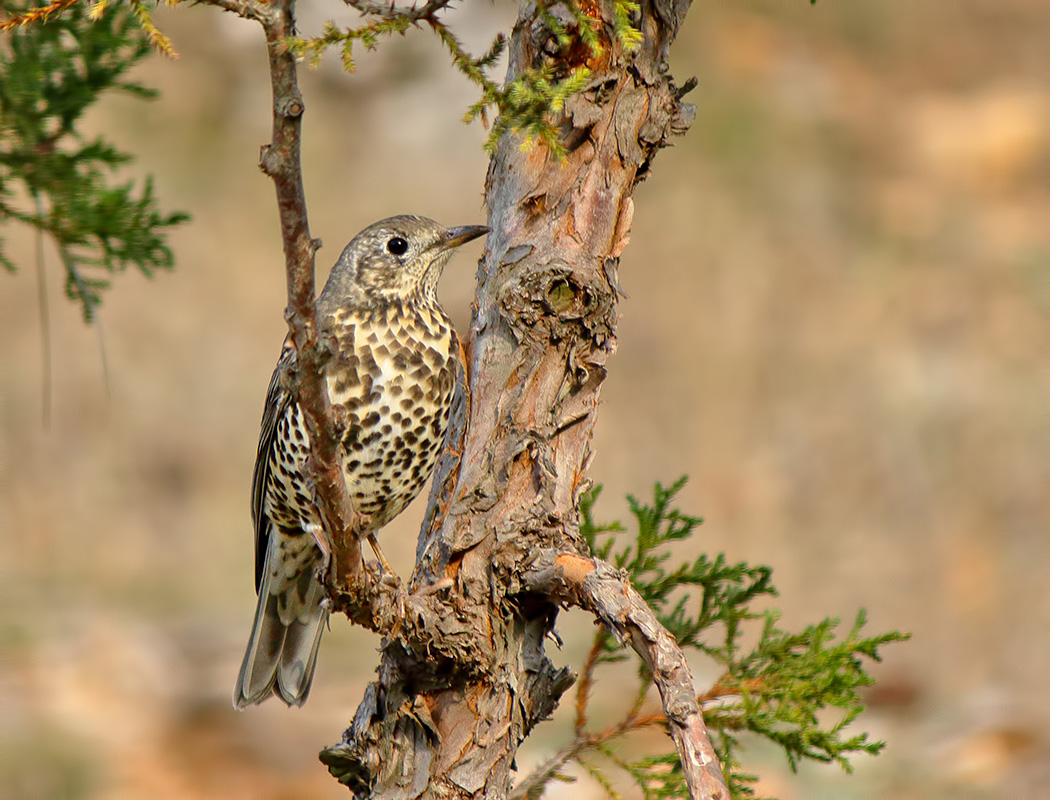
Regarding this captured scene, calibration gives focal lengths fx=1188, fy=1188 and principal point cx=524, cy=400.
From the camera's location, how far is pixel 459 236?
3.59 meters

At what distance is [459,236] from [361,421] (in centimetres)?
66

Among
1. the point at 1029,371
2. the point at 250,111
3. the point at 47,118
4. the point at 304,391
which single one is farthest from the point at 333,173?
the point at 304,391

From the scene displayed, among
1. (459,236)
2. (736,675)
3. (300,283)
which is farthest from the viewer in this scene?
(459,236)

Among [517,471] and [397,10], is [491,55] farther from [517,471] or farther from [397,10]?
[517,471]

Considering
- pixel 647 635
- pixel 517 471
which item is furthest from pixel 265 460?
pixel 647 635

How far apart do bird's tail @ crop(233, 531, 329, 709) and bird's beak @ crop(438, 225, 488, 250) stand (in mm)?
1117

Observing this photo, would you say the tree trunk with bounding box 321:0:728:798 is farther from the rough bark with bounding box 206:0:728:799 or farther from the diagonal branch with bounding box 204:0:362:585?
the diagonal branch with bounding box 204:0:362:585

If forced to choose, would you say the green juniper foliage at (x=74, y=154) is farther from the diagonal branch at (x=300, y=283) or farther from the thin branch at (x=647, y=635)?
the thin branch at (x=647, y=635)

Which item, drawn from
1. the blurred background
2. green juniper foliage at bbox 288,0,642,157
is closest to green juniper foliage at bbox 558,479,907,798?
green juniper foliage at bbox 288,0,642,157

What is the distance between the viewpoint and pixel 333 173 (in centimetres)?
1027

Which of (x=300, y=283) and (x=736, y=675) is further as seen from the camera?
(x=736, y=675)

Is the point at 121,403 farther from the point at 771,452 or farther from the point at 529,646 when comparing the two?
the point at 529,646

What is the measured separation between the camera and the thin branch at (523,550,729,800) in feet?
6.68

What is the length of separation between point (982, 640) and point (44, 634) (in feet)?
24.0
